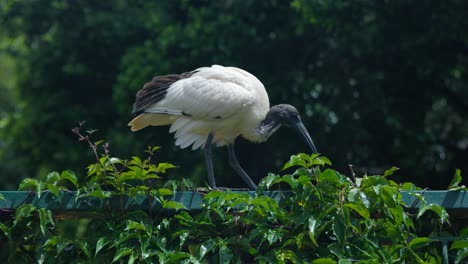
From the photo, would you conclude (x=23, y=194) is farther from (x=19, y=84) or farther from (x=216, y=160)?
(x=19, y=84)

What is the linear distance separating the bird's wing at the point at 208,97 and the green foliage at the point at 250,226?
1626 mm

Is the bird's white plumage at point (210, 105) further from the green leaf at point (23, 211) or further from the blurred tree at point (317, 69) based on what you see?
the blurred tree at point (317, 69)

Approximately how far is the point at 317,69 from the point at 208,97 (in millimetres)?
4922

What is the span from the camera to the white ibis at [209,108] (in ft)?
19.7

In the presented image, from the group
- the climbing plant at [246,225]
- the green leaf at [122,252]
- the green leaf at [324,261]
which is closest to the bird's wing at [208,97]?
the climbing plant at [246,225]

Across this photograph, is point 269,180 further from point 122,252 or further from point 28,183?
point 28,183

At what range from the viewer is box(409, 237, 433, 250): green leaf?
4.18 m

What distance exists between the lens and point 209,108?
6.02m

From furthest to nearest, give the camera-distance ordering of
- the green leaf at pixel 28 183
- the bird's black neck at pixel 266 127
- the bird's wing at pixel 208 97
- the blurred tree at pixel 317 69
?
1. the blurred tree at pixel 317 69
2. the bird's black neck at pixel 266 127
3. the bird's wing at pixel 208 97
4. the green leaf at pixel 28 183

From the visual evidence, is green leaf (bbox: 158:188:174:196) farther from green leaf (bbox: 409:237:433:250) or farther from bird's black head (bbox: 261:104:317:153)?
bird's black head (bbox: 261:104:317:153)

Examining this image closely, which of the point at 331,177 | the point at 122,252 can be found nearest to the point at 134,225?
the point at 122,252

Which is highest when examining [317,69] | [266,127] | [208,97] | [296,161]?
[296,161]

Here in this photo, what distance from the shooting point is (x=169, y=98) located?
603 centimetres

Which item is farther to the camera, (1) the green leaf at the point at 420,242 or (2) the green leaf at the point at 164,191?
(2) the green leaf at the point at 164,191
